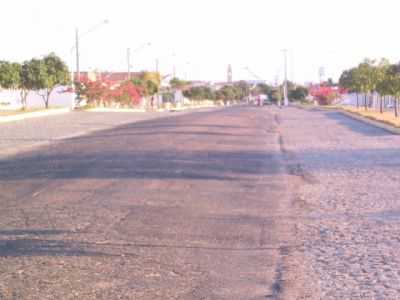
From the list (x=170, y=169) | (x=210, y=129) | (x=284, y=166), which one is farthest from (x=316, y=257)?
(x=210, y=129)

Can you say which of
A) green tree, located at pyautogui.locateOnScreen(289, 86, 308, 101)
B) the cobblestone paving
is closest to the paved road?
the cobblestone paving

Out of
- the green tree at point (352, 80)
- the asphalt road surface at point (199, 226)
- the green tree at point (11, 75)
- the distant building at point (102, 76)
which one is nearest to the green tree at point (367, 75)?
the green tree at point (352, 80)

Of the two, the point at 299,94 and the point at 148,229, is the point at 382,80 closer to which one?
the point at 148,229

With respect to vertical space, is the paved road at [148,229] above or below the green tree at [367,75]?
below

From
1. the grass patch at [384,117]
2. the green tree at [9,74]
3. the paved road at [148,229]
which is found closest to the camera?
the paved road at [148,229]

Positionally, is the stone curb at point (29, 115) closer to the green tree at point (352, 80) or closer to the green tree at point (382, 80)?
the green tree at point (382, 80)

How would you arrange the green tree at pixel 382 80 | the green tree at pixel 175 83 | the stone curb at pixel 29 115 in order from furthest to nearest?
the green tree at pixel 175 83
the green tree at pixel 382 80
the stone curb at pixel 29 115

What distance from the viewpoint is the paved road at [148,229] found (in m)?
8.80

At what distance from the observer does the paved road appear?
28.9 ft

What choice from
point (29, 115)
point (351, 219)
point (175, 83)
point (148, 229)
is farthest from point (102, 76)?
point (148, 229)

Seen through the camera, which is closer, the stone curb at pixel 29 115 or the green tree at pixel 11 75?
the stone curb at pixel 29 115

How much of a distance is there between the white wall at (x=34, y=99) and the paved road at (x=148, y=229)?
6412 cm

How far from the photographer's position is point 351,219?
44.3 feet

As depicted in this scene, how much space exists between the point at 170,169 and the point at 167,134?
1633 centimetres
